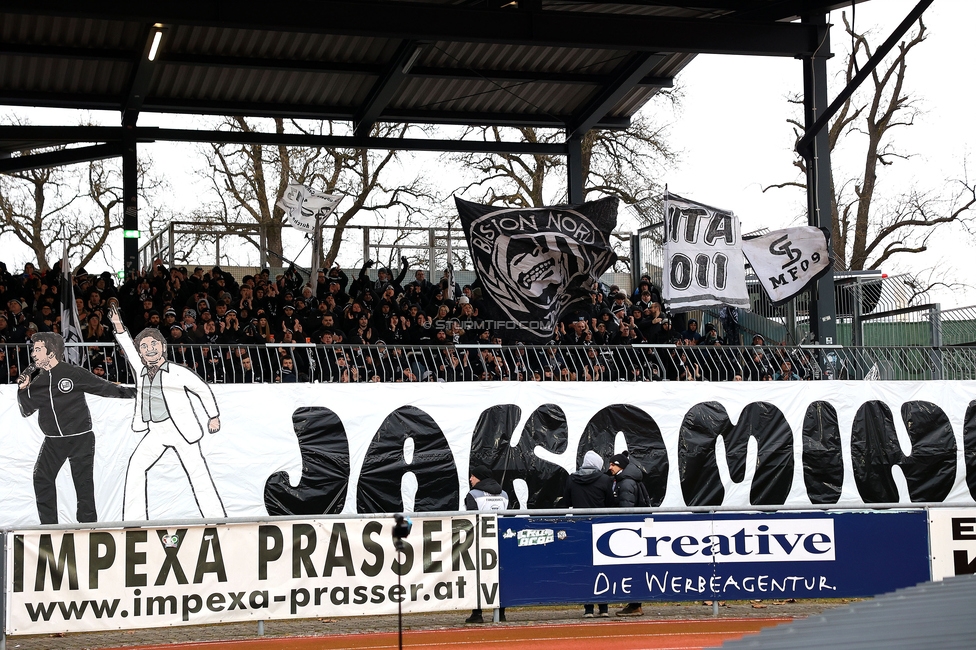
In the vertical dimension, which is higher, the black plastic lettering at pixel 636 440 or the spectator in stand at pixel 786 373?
the spectator in stand at pixel 786 373

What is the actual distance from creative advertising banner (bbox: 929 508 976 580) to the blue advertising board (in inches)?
5.9

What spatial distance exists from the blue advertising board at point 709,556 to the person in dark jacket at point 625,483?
109 centimetres

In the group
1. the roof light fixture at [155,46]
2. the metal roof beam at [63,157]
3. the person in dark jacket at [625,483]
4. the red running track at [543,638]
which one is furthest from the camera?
the metal roof beam at [63,157]

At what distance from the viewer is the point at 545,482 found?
17109 millimetres

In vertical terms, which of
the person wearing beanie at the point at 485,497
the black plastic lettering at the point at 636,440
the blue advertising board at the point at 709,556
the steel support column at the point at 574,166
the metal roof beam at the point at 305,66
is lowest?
the blue advertising board at the point at 709,556

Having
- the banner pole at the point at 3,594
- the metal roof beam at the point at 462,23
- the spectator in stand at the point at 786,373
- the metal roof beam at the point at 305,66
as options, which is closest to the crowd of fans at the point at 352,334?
the spectator in stand at the point at 786,373

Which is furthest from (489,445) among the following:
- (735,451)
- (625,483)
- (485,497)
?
(735,451)

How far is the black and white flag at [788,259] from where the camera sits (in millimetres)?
20094

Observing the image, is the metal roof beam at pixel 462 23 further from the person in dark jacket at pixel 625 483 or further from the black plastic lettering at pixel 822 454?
the person in dark jacket at pixel 625 483

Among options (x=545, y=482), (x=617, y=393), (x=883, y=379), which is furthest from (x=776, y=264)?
(x=545, y=482)

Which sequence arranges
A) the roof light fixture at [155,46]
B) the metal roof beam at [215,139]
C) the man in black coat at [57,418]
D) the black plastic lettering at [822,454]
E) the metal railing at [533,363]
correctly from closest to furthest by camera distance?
the man in black coat at [57,418] < the metal railing at [533,363] < the black plastic lettering at [822,454] < the roof light fixture at [155,46] < the metal roof beam at [215,139]

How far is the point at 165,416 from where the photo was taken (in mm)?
15602

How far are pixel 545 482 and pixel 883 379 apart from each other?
6.92m

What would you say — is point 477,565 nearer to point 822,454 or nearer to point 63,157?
point 822,454
